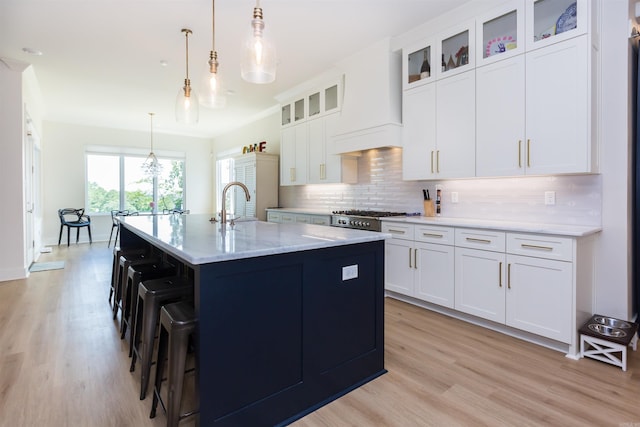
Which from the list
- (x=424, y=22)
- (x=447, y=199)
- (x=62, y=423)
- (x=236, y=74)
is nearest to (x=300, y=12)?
(x=424, y=22)

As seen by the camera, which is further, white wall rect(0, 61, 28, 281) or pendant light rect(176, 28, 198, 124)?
white wall rect(0, 61, 28, 281)

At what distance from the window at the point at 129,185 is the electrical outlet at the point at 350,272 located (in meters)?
7.95

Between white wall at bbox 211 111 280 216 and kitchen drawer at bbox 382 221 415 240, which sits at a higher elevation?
white wall at bbox 211 111 280 216

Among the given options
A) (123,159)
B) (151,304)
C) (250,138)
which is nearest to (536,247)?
(151,304)

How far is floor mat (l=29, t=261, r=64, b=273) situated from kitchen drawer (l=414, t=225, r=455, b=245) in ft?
17.5

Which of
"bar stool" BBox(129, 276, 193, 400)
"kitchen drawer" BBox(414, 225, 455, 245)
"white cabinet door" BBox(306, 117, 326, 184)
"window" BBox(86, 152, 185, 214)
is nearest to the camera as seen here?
"bar stool" BBox(129, 276, 193, 400)

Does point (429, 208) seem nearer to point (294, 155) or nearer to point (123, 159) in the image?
point (294, 155)

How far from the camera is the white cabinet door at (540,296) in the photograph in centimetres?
234

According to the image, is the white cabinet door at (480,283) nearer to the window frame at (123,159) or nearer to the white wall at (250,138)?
the white wall at (250,138)

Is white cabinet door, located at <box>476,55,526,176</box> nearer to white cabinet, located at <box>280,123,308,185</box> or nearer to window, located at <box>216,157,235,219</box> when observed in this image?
white cabinet, located at <box>280,123,308,185</box>

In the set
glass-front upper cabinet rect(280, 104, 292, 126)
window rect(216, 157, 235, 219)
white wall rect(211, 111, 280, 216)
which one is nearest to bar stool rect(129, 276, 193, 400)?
glass-front upper cabinet rect(280, 104, 292, 126)

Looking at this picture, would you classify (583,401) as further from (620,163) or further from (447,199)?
(447,199)

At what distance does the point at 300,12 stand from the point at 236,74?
178 centimetres

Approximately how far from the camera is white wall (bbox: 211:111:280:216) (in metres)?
6.55
